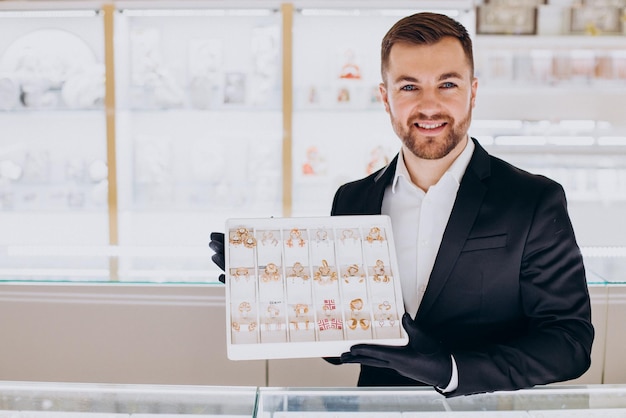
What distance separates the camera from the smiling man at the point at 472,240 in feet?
4.20

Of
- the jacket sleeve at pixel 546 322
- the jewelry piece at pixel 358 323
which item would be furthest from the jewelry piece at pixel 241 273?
the jacket sleeve at pixel 546 322

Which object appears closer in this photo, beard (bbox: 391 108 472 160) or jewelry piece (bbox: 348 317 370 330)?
jewelry piece (bbox: 348 317 370 330)

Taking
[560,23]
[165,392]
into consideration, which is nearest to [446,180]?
[165,392]

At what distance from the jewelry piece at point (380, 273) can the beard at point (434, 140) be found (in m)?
0.28

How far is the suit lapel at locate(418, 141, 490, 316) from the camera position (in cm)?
133

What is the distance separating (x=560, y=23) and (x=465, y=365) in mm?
2887

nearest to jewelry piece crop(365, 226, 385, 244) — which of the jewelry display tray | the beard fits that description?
the jewelry display tray

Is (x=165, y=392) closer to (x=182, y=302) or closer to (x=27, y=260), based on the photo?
(x=182, y=302)

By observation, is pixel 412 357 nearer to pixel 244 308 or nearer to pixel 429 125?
pixel 244 308

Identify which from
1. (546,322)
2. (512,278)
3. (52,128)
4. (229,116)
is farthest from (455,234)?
(52,128)

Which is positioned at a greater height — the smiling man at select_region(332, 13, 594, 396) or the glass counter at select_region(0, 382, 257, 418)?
the smiling man at select_region(332, 13, 594, 396)

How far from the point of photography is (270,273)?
1.20 meters

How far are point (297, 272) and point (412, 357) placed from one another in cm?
27

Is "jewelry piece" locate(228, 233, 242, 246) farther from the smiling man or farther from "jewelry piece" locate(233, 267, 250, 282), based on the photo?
the smiling man
